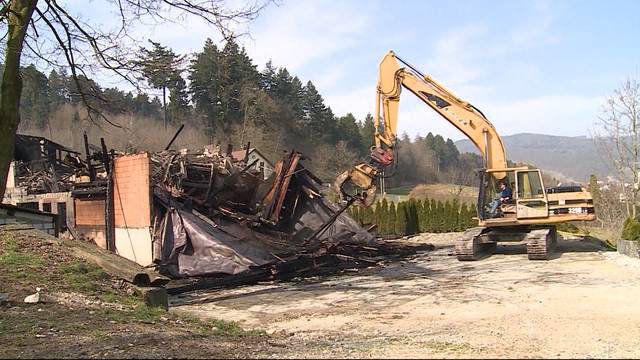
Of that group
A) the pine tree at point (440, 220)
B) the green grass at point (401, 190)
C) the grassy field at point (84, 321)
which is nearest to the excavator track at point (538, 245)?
the grassy field at point (84, 321)

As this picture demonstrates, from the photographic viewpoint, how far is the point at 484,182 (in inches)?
635

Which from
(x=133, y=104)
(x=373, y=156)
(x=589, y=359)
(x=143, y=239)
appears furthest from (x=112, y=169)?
(x=589, y=359)

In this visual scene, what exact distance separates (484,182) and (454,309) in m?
8.41

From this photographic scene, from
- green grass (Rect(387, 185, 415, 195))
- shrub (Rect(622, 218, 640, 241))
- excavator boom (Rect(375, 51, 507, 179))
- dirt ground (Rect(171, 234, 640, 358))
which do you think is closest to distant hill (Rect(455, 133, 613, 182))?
green grass (Rect(387, 185, 415, 195))

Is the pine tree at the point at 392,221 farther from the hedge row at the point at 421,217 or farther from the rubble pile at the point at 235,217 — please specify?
the rubble pile at the point at 235,217

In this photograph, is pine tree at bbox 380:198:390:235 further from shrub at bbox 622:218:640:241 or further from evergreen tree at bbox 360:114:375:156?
evergreen tree at bbox 360:114:375:156

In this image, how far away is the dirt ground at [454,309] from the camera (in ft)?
18.5

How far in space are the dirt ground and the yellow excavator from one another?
3.75ft

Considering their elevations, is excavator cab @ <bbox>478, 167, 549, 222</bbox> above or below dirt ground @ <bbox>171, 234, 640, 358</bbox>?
A: above

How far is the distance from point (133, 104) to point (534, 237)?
10.4 metres

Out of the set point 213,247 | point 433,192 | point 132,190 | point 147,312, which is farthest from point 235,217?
point 433,192

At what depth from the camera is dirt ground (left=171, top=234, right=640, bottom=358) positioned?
18.5 feet

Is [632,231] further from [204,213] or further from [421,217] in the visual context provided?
[421,217]

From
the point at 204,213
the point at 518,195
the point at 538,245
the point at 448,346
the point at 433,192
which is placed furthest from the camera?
the point at 433,192
